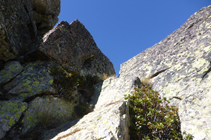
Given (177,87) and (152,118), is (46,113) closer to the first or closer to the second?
(152,118)

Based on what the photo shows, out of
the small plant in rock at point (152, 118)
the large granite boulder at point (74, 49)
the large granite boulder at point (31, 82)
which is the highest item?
the large granite boulder at point (74, 49)

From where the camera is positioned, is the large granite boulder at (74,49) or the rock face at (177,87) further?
the large granite boulder at (74,49)

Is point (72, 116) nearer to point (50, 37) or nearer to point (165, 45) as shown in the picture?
point (50, 37)

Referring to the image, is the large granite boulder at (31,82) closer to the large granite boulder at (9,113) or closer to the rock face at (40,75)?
the rock face at (40,75)

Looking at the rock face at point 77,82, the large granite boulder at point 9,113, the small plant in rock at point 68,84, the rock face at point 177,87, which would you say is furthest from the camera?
the small plant in rock at point 68,84

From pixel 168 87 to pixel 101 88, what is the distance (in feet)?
18.7

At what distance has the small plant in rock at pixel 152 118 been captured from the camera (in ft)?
19.1

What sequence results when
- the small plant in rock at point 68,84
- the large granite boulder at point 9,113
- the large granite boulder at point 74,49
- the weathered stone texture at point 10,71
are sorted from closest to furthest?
the large granite boulder at point 9,113
the weathered stone texture at point 10,71
the small plant in rock at point 68,84
the large granite boulder at point 74,49

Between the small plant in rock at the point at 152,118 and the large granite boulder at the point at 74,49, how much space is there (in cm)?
660

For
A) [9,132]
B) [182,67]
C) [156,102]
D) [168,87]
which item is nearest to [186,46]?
[182,67]

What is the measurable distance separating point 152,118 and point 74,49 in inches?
355

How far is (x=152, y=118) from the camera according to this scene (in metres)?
6.66

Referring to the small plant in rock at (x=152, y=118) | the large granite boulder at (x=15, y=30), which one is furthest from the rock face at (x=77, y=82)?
the small plant in rock at (x=152, y=118)

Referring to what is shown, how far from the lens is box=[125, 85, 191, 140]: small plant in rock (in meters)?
5.83
